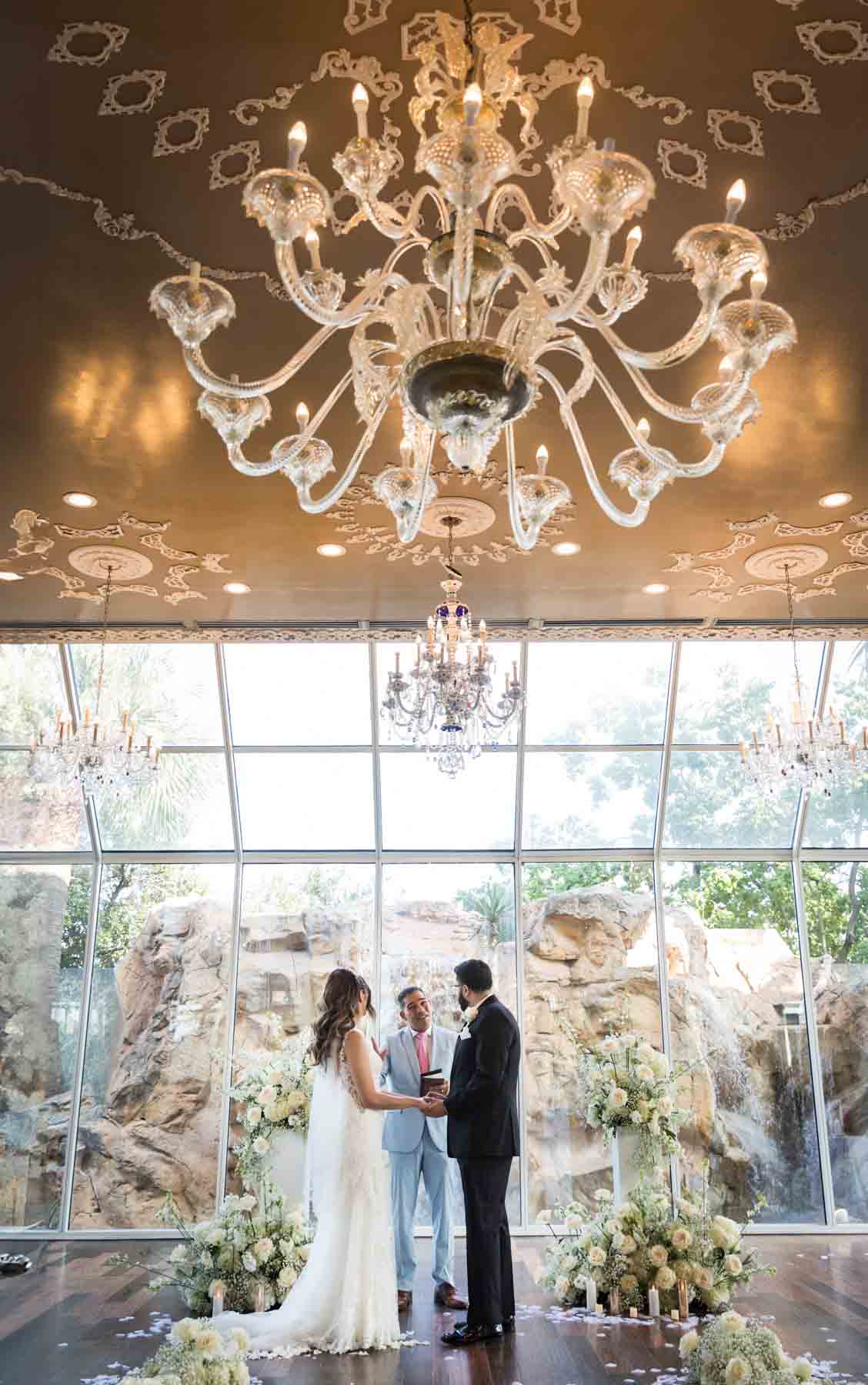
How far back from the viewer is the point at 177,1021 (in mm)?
8516

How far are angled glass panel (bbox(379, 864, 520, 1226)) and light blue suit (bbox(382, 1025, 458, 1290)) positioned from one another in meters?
2.32

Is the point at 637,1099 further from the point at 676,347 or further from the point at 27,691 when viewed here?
the point at 27,691

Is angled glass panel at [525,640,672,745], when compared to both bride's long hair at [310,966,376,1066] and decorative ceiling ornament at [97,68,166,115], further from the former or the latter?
decorative ceiling ornament at [97,68,166,115]

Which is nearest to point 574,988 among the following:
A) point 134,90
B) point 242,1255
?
point 242,1255

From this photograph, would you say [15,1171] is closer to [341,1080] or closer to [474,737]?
[341,1080]

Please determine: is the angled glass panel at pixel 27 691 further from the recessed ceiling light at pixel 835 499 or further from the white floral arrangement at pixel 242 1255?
the recessed ceiling light at pixel 835 499

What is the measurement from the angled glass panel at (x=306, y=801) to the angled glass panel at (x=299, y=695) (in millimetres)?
192

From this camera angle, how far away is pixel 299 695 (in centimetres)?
875

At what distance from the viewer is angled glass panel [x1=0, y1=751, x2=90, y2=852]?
8.85 metres

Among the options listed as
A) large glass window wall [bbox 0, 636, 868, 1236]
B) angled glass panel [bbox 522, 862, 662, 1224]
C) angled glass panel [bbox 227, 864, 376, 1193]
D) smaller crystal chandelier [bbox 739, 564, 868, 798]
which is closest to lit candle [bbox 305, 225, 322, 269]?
smaller crystal chandelier [bbox 739, 564, 868, 798]

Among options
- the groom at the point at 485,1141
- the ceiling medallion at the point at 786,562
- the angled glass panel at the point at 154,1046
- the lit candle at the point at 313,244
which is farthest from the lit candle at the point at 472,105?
the angled glass panel at the point at 154,1046

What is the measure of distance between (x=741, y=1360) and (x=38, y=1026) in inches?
263

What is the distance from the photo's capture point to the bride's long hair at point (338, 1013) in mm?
5000

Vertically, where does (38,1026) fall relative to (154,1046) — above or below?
above
